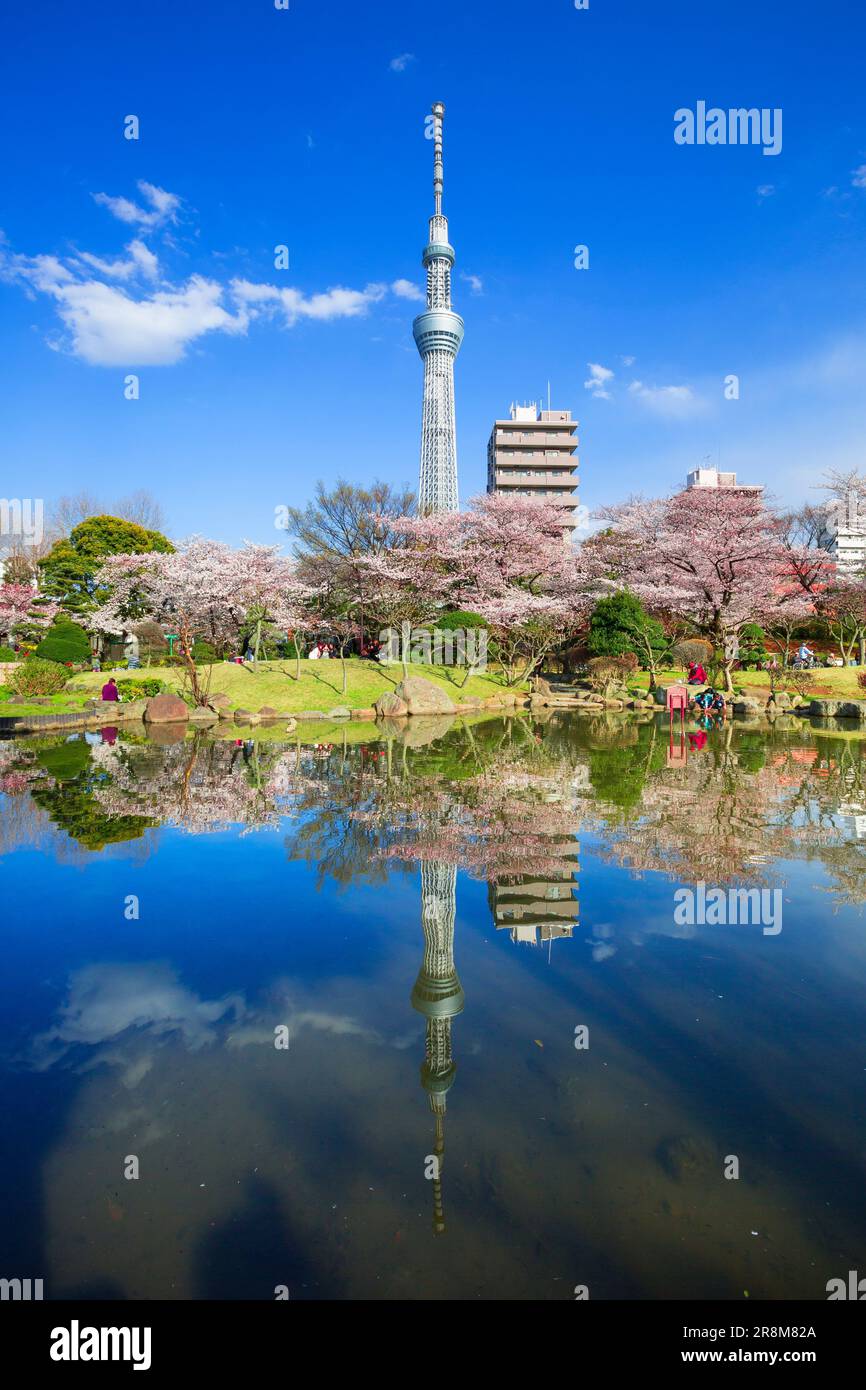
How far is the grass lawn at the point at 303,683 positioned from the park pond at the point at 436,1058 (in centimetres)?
1711

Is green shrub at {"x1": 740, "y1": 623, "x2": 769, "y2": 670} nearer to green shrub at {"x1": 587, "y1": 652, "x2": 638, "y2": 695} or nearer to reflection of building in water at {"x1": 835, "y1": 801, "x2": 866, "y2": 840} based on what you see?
green shrub at {"x1": 587, "y1": 652, "x2": 638, "y2": 695}

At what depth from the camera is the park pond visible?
266cm

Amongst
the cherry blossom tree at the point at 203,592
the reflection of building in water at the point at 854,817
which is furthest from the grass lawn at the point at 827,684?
the reflection of building in water at the point at 854,817

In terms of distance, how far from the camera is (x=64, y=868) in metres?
7.66

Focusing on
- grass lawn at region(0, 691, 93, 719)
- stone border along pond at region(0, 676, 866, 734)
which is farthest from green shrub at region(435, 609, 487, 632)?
grass lawn at region(0, 691, 93, 719)

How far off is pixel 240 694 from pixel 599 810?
19.6 metres

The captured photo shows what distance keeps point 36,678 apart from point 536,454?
59.6 metres

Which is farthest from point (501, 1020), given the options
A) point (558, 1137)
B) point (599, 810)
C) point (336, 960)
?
point (599, 810)

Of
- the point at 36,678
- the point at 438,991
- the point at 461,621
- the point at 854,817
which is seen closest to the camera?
the point at 438,991

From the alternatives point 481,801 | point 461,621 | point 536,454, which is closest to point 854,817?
point 481,801

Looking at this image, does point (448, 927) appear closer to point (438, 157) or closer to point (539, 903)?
point (539, 903)

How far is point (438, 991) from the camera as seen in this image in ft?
15.7

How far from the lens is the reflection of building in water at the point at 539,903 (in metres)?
5.79

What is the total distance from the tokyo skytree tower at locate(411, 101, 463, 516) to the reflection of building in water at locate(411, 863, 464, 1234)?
58.0 metres
